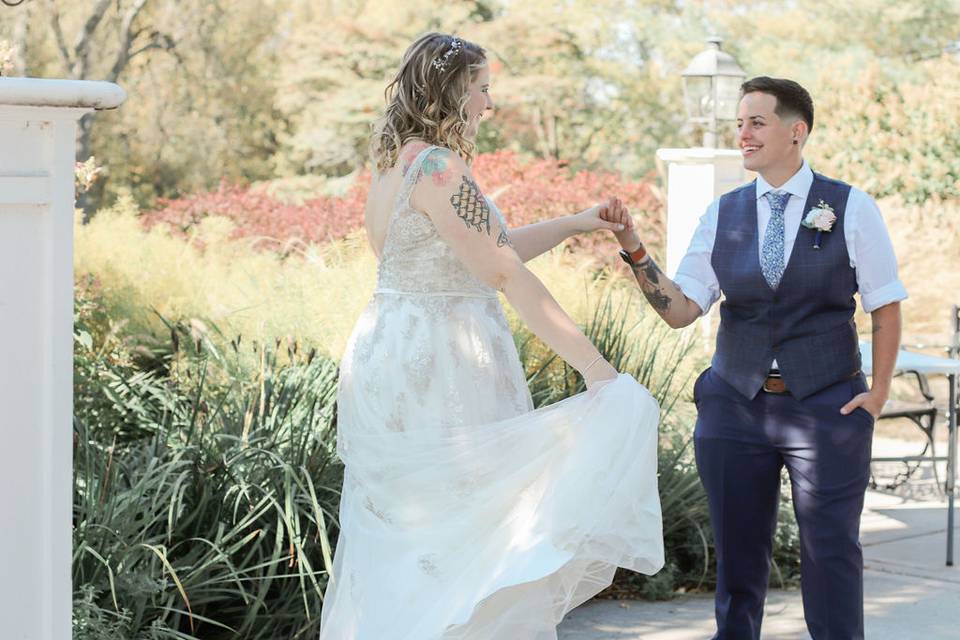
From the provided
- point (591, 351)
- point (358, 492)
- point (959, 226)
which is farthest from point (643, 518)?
point (959, 226)

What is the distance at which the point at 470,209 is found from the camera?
10.6ft

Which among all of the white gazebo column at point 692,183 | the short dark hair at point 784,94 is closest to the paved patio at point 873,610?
the short dark hair at point 784,94

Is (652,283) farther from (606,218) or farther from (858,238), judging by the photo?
(858,238)

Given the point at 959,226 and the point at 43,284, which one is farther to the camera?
the point at 959,226

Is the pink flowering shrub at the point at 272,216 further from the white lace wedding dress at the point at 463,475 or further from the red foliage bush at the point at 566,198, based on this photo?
the white lace wedding dress at the point at 463,475

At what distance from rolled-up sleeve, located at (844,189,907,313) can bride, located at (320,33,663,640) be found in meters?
0.83

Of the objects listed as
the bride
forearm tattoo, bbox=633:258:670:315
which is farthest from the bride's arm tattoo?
forearm tattoo, bbox=633:258:670:315

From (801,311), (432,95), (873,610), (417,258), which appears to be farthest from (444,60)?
(873,610)

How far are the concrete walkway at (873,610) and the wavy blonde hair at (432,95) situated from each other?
2265 millimetres

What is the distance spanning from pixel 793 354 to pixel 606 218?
70cm

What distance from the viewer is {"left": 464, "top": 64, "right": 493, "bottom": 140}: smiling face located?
3.38 meters

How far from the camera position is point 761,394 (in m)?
3.87

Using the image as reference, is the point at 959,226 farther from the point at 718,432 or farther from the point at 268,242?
the point at 718,432

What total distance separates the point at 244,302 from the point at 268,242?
5.32m
